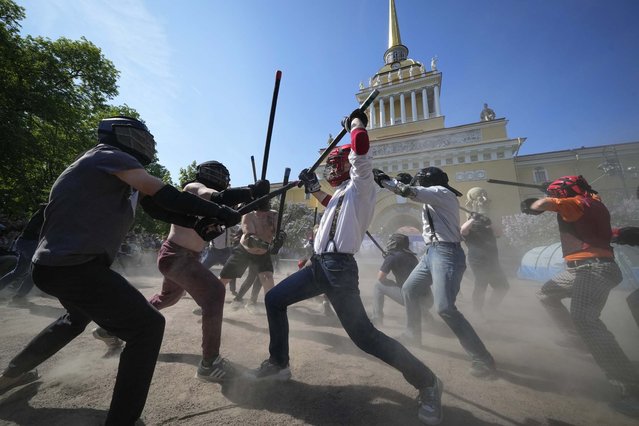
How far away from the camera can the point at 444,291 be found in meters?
2.86

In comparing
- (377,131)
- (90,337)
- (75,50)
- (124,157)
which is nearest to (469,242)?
Result: (124,157)

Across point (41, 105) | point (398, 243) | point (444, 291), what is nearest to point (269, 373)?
point (444, 291)

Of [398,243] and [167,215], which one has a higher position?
[398,243]

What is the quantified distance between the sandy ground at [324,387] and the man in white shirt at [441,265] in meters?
0.28

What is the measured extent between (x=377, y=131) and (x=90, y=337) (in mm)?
28630

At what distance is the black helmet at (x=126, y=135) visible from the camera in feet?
6.50

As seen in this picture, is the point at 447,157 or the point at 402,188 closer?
the point at 402,188

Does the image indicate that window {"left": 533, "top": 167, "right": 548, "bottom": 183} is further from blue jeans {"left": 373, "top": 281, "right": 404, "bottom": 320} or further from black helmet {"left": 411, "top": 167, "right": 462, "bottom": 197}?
black helmet {"left": 411, "top": 167, "right": 462, "bottom": 197}

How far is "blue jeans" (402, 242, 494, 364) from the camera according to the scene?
272cm

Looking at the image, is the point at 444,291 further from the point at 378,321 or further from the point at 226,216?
the point at 226,216

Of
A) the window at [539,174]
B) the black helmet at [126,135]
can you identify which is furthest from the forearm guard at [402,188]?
the window at [539,174]

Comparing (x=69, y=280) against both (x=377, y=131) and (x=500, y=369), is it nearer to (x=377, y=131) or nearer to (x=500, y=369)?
(x=500, y=369)

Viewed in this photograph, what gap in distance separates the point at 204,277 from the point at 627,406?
3690 mm

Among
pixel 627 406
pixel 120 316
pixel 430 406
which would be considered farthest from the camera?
pixel 627 406
